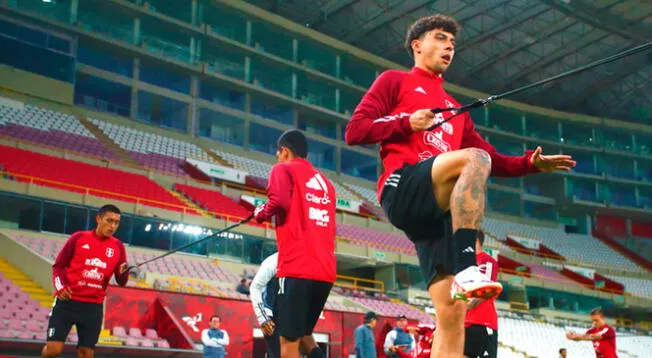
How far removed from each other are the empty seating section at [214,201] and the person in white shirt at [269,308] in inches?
930

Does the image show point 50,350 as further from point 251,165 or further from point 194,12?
point 194,12

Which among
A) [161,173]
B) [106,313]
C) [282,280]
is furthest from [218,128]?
[282,280]

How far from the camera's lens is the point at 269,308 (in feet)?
19.6

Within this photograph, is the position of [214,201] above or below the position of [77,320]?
above

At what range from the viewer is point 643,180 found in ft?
178

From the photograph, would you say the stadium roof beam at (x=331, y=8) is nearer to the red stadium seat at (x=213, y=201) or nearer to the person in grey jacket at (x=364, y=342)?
the red stadium seat at (x=213, y=201)

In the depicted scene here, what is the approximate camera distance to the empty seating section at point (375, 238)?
A: 34.6 metres

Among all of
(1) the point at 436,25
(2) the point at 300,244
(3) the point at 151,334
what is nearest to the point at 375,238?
(3) the point at 151,334

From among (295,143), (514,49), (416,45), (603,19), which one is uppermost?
(603,19)

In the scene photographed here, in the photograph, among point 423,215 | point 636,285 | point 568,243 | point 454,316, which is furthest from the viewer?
point 568,243

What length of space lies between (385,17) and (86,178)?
22.2m

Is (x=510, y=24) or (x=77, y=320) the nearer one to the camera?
(x=77, y=320)

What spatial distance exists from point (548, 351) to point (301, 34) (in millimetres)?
22663

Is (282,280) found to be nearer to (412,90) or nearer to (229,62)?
(412,90)
